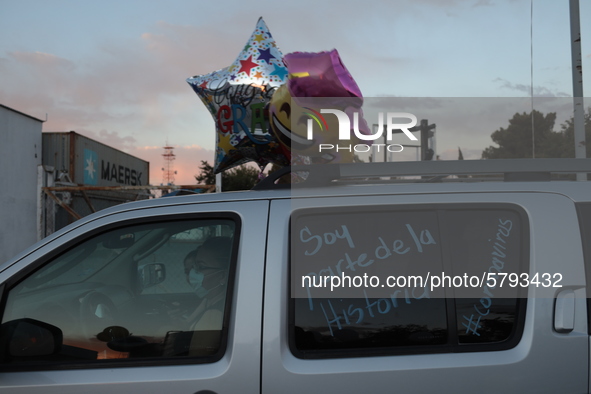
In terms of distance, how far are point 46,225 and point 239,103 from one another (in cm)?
951

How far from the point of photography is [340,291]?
6.14 ft

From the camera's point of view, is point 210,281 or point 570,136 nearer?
point 210,281

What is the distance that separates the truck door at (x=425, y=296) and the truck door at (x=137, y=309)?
0.12 metres

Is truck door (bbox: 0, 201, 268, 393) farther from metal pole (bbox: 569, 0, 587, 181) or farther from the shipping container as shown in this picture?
the shipping container

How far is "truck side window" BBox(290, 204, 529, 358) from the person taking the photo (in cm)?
180

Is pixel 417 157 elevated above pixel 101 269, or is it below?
above

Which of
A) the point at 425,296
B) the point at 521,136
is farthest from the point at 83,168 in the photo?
the point at 425,296

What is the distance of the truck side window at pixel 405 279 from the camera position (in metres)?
Result: 1.80

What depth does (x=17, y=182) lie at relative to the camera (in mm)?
16328

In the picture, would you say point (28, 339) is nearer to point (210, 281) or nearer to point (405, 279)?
point (210, 281)

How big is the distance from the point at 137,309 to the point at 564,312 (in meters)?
1.51

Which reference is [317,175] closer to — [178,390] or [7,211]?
[178,390]

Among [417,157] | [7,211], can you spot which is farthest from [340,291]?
[7,211]

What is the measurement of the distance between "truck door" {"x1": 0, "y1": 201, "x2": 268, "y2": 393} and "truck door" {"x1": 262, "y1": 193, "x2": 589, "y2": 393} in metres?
0.12
